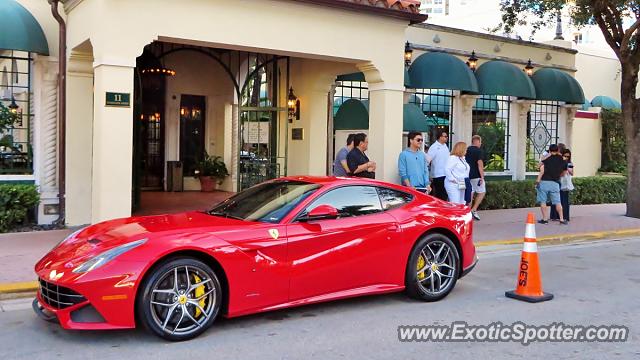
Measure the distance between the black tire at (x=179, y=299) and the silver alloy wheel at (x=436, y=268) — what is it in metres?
2.41

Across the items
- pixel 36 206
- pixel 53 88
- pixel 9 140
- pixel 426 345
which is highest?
pixel 53 88

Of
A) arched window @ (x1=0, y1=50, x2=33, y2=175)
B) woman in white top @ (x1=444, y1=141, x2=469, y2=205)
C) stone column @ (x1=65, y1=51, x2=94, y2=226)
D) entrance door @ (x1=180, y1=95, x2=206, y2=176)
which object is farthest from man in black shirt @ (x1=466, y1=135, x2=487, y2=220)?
arched window @ (x1=0, y1=50, x2=33, y2=175)

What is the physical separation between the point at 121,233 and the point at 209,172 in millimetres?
12599

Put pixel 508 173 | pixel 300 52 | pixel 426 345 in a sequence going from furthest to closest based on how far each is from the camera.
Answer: pixel 508 173 → pixel 300 52 → pixel 426 345

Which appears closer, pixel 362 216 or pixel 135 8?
pixel 362 216

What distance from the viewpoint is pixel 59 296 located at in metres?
5.04

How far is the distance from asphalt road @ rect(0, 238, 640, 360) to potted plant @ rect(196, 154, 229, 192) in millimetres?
11298

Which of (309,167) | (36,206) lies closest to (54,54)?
(36,206)

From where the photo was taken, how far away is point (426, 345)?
5.32 meters

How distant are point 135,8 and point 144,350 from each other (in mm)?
5722

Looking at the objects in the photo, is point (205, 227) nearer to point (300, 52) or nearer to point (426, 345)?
point (426, 345)

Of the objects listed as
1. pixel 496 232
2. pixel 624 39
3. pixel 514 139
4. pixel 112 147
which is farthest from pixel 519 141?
pixel 112 147

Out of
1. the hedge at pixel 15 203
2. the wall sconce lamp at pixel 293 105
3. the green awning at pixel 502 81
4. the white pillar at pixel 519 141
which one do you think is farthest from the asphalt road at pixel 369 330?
the white pillar at pixel 519 141

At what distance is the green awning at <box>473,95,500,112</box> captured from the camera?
17.5 meters
